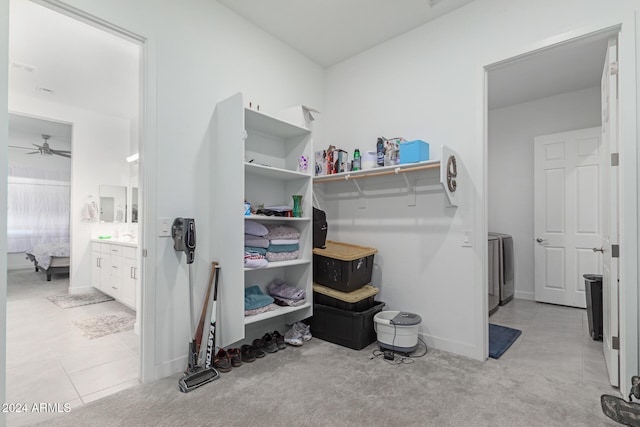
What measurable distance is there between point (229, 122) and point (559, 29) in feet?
8.08

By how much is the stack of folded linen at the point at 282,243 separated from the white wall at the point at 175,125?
521 mm

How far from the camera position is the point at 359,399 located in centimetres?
195

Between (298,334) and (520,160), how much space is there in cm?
415

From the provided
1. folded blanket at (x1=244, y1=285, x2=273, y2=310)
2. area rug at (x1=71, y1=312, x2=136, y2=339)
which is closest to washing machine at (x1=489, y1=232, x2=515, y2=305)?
folded blanket at (x1=244, y1=285, x2=273, y2=310)

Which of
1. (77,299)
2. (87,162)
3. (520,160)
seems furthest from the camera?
(87,162)

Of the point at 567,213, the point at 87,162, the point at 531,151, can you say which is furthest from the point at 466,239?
the point at 87,162

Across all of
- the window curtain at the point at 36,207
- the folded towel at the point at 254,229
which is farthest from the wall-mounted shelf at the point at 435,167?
the window curtain at the point at 36,207

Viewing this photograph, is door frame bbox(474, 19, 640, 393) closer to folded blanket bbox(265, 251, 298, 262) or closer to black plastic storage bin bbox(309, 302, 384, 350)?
black plastic storage bin bbox(309, 302, 384, 350)

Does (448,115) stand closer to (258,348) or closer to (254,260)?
(254,260)

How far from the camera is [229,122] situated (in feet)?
7.84

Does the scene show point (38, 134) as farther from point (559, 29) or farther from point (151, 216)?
point (559, 29)

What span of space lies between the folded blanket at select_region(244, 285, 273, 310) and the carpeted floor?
0.44 m

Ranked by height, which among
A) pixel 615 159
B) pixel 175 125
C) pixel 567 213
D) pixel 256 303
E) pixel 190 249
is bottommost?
pixel 256 303

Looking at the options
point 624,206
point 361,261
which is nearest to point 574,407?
point 624,206
